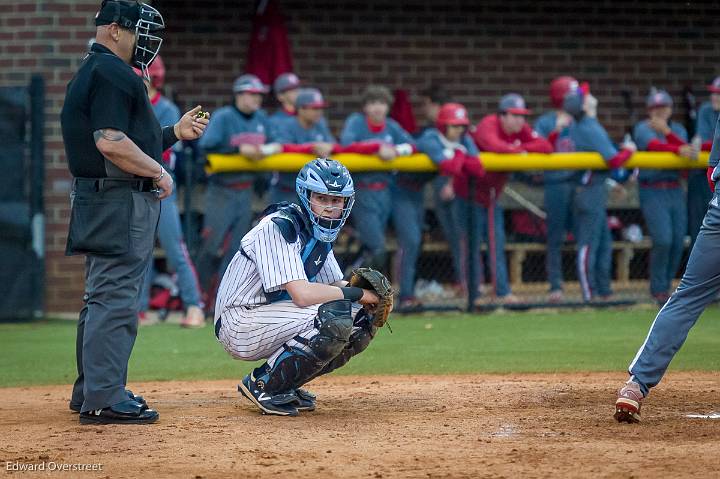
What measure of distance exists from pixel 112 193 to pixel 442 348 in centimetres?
389

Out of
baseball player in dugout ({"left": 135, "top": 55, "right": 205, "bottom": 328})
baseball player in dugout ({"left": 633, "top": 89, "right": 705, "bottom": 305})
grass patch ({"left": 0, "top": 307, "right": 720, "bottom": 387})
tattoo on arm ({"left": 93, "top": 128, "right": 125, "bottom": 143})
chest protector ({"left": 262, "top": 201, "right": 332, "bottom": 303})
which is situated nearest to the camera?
tattoo on arm ({"left": 93, "top": 128, "right": 125, "bottom": 143})

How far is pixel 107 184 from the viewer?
19.4 ft

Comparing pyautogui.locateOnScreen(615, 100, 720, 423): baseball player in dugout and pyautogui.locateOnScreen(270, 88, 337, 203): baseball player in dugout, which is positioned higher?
pyautogui.locateOnScreen(270, 88, 337, 203): baseball player in dugout

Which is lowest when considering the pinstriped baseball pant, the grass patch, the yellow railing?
the grass patch

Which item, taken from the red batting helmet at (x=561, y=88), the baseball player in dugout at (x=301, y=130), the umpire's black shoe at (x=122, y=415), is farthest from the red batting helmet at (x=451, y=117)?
the umpire's black shoe at (x=122, y=415)

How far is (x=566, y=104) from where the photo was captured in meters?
12.1

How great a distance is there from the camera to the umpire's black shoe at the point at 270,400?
6.06 m

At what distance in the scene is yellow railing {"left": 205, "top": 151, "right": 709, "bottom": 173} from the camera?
10.7 meters

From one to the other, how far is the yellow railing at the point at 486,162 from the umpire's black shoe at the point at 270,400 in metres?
4.72

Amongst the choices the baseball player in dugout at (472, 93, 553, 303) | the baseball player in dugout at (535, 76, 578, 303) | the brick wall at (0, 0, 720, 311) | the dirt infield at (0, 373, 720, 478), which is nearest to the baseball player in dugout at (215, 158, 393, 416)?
the dirt infield at (0, 373, 720, 478)

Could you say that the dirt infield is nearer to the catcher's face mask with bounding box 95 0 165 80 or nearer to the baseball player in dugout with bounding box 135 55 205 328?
the catcher's face mask with bounding box 95 0 165 80

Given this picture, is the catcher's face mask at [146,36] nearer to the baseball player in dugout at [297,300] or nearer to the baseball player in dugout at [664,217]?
the baseball player in dugout at [297,300]

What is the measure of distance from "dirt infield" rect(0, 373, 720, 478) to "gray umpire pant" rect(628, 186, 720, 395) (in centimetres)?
28

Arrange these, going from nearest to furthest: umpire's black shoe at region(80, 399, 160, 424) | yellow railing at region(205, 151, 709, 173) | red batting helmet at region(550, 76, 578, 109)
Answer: umpire's black shoe at region(80, 399, 160, 424) → yellow railing at region(205, 151, 709, 173) → red batting helmet at region(550, 76, 578, 109)
